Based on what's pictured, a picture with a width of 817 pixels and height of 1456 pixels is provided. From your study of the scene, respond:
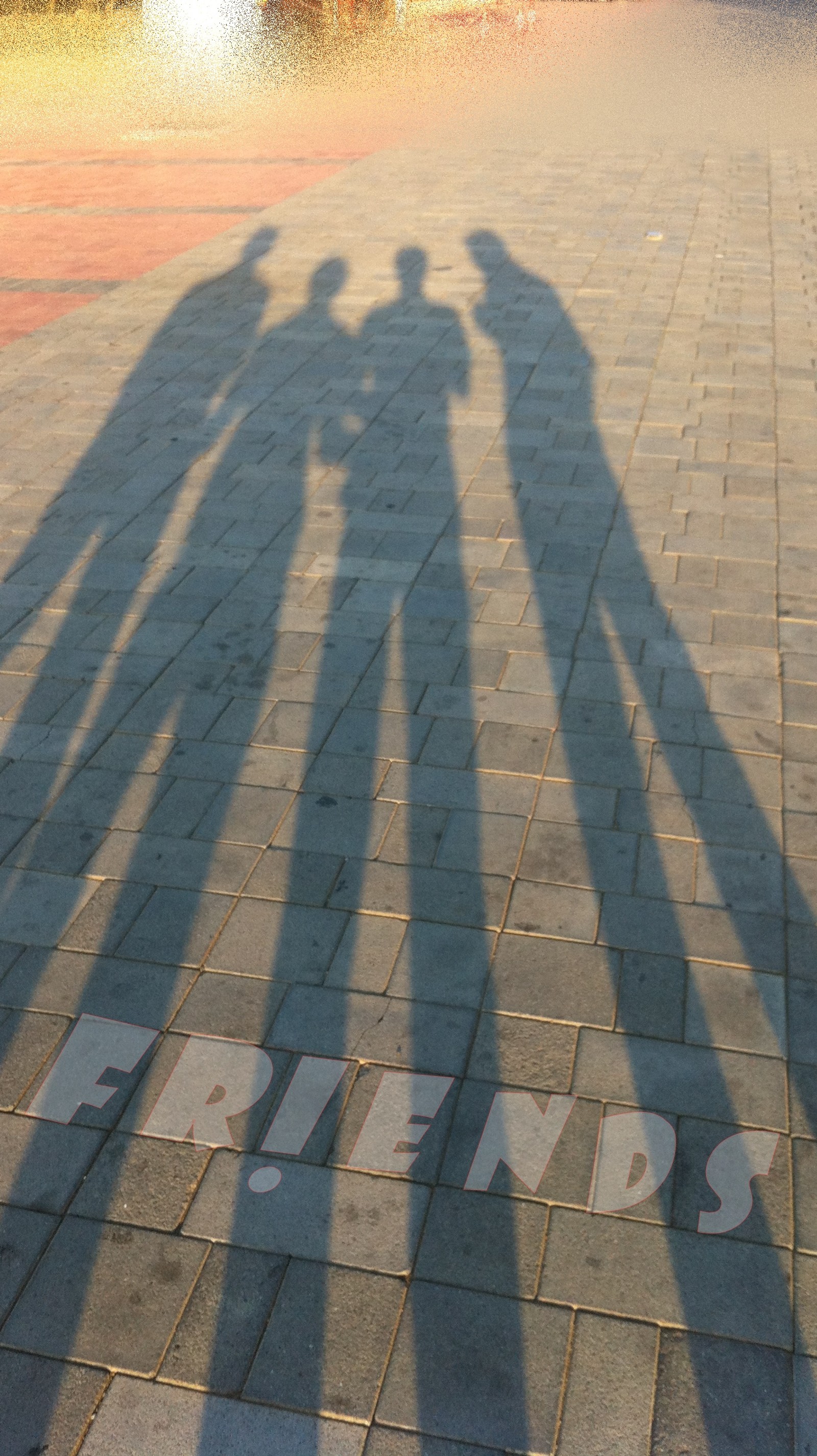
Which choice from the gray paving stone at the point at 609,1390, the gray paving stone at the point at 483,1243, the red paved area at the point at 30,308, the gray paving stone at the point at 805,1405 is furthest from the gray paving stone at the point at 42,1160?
the red paved area at the point at 30,308

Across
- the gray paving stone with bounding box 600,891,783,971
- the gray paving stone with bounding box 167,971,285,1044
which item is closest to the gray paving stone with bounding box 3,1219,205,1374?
the gray paving stone with bounding box 167,971,285,1044

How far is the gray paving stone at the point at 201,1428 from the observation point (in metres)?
2.88

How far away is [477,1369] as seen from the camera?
9.89 feet

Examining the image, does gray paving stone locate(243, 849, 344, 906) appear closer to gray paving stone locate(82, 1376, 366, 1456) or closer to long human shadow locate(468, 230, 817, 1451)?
long human shadow locate(468, 230, 817, 1451)

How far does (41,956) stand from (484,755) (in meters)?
2.20

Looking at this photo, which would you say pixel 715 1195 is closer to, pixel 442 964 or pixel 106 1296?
pixel 442 964

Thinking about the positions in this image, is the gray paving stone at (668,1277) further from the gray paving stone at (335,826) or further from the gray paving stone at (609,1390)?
the gray paving stone at (335,826)

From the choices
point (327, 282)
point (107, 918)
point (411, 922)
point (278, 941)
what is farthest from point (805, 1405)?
point (327, 282)

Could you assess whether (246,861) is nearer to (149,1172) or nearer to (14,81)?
(149,1172)

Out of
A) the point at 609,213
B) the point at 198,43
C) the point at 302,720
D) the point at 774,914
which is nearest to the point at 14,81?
the point at 198,43

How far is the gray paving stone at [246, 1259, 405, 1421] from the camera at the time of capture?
2977 millimetres

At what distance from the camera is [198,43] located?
3638 centimetres

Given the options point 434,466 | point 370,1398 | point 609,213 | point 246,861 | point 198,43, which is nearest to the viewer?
point 370,1398

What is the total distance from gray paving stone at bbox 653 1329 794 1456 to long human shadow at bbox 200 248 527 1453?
0.40 meters
